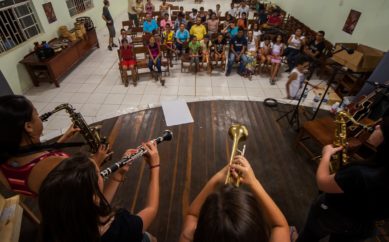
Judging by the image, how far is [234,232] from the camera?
0.70 meters

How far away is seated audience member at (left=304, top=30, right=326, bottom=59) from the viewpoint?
18.7 ft

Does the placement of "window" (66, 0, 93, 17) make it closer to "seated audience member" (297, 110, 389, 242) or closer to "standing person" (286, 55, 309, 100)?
"standing person" (286, 55, 309, 100)

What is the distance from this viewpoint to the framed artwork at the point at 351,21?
515 centimetres

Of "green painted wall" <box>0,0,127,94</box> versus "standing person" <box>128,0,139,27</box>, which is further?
"standing person" <box>128,0,139,27</box>

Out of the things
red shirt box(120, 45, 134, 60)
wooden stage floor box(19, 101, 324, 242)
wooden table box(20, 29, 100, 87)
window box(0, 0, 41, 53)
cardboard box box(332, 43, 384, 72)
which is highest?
window box(0, 0, 41, 53)

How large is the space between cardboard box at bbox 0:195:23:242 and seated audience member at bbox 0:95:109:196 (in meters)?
0.71

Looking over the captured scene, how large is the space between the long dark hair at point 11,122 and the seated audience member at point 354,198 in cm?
199

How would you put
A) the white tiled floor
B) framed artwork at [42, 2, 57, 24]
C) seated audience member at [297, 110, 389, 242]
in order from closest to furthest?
seated audience member at [297, 110, 389, 242]
the white tiled floor
framed artwork at [42, 2, 57, 24]

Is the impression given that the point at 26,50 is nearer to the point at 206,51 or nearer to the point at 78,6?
the point at 78,6

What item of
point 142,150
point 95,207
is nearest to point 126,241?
point 95,207

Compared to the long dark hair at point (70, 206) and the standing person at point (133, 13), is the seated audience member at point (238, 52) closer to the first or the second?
the standing person at point (133, 13)

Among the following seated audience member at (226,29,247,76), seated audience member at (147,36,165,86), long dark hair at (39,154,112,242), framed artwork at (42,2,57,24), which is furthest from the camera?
seated audience member at (226,29,247,76)

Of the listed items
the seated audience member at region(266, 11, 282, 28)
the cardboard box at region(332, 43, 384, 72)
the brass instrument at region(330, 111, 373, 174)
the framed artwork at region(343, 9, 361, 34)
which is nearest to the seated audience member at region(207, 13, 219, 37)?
the seated audience member at region(266, 11, 282, 28)

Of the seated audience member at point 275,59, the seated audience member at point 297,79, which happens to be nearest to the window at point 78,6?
the seated audience member at point 275,59
